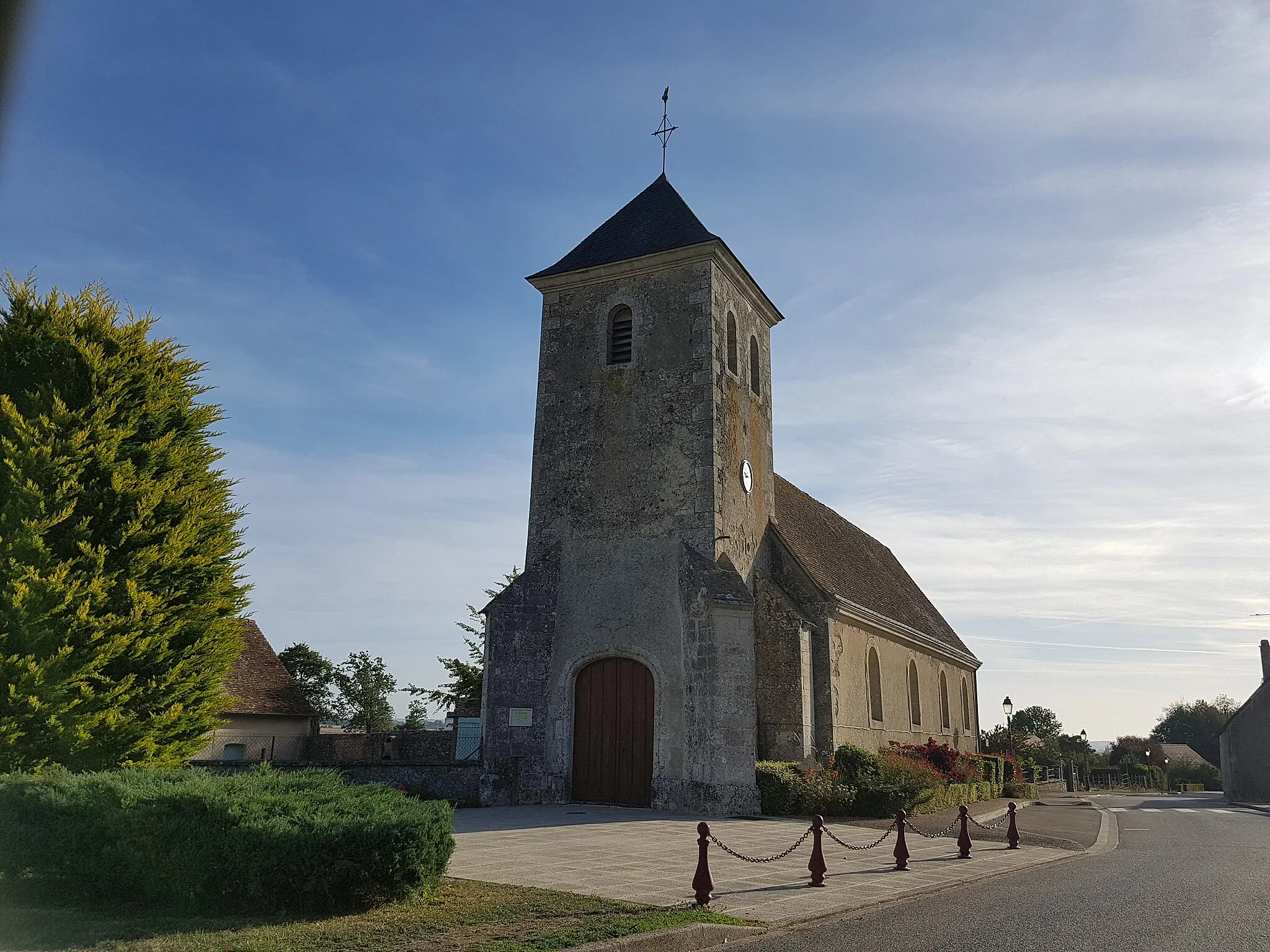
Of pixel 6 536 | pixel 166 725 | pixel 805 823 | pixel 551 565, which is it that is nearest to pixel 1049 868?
pixel 805 823

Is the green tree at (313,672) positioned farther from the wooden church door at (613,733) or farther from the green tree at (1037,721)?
the green tree at (1037,721)

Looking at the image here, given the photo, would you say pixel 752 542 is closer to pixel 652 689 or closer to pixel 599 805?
pixel 652 689

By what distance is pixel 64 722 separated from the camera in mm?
9625

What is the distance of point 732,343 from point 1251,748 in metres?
30.9

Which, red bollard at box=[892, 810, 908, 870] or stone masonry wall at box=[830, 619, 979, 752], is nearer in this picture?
red bollard at box=[892, 810, 908, 870]

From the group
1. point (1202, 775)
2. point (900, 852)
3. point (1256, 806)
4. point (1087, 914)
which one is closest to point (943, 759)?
point (900, 852)

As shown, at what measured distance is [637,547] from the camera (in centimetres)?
1666

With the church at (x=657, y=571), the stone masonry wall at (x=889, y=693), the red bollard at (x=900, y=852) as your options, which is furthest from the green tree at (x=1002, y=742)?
the red bollard at (x=900, y=852)

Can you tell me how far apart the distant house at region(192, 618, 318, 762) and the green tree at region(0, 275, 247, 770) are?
1182 cm

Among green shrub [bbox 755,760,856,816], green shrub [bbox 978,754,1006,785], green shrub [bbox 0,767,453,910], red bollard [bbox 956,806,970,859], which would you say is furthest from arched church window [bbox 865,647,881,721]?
green shrub [bbox 0,767,453,910]

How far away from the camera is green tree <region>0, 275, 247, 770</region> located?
31.4 feet

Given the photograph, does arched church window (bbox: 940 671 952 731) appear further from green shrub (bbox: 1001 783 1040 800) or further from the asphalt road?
the asphalt road

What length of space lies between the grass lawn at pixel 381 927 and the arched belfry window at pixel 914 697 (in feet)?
64.8

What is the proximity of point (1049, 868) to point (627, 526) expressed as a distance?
28.7ft
